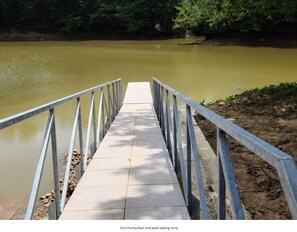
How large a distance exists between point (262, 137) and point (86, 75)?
13953 millimetres

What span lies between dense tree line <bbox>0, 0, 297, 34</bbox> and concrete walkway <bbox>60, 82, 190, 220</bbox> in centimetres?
2861

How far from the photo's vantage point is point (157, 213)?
8.66 ft

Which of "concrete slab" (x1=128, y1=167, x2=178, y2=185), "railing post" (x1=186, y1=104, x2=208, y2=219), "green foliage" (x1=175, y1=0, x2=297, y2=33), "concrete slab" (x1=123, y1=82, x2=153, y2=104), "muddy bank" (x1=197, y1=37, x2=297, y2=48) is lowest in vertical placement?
"concrete slab" (x1=123, y1=82, x2=153, y2=104)

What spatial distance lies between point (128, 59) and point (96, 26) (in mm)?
18526

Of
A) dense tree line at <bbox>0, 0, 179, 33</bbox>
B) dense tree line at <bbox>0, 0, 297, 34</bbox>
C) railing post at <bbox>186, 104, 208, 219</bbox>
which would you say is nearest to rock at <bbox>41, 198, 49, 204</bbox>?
railing post at <bbox>186, 104, 208, 219</bbox>

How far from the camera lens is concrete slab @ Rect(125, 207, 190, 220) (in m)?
2.58

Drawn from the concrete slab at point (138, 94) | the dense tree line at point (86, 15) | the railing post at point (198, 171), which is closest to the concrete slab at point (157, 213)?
the railing post at point (198, 171)

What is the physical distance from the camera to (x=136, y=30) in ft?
124

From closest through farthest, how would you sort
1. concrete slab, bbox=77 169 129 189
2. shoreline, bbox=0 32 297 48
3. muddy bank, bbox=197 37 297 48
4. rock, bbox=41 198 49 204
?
concrete slab, bbox=77 169 129 189
rock, bbox=41 198 49 204
muddy bank, bbox=197 37 297 48
shoreline, bbox=0 32 297 48

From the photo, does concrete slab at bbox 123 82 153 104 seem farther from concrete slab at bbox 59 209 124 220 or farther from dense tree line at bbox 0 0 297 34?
dense tree line at bbox 0 0 297 34

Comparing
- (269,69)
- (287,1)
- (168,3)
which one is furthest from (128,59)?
(168,3)

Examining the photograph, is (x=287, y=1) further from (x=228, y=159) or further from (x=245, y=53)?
(x=245, y=53)

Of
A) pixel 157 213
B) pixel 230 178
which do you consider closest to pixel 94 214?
pixel 157 213

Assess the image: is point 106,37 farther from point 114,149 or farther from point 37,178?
point 37,178
